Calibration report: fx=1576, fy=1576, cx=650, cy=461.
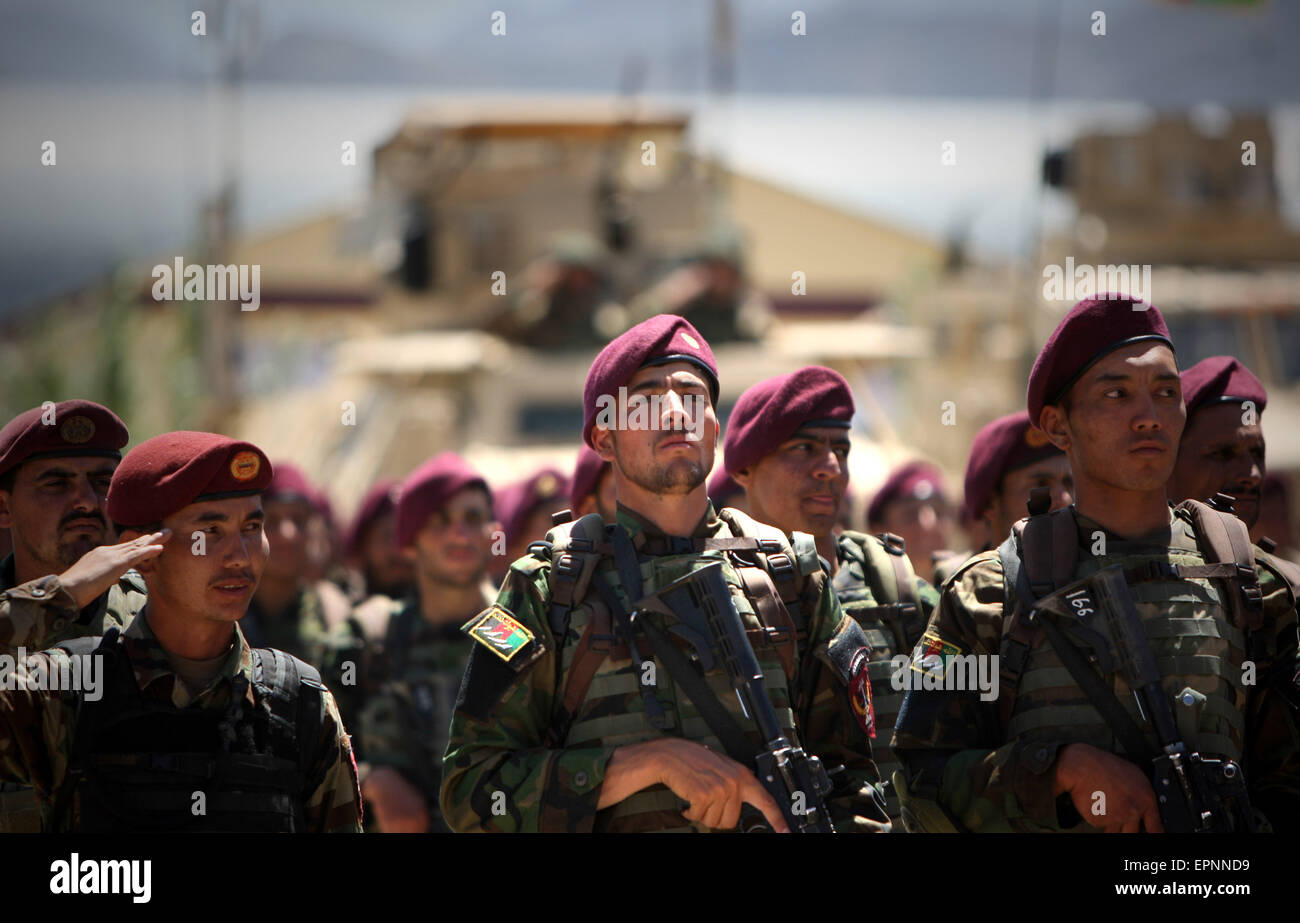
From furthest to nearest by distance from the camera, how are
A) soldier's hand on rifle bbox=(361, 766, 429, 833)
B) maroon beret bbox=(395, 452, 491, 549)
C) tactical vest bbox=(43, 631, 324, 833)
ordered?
maroon beret bbox=(395, 452, 491, 549), soldier's hand on rifle bbox=(361, 766, 429, 833), tactical vest bbox=(43, 631, 324, 833)

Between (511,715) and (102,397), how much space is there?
22.5 m

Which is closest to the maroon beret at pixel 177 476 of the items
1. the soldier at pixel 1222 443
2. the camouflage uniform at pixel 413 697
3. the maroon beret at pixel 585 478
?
the maroon beret at pixel 585 478

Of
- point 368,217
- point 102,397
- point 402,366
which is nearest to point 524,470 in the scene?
point 402,366

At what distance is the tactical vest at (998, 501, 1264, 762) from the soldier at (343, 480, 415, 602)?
4.31 metres

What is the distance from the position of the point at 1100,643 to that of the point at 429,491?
3.18m

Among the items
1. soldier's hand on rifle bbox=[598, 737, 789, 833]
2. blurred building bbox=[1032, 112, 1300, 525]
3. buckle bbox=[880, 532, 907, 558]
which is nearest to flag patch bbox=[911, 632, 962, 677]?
soldier's hand on rifle bbox=[598, 737, 789, 833]

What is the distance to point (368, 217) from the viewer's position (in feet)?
51.4

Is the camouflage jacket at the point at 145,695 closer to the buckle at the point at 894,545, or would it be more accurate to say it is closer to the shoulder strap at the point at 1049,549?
the shoulder strap at the point at 1049,549

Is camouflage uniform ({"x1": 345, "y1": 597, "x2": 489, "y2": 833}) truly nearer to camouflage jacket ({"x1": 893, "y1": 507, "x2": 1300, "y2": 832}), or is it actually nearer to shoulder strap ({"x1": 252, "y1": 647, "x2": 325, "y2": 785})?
shoulder strap ({"x1": 252, "y1": 647, "x2": 325, "y2": 785})

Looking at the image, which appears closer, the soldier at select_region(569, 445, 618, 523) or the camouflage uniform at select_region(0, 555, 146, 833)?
the camouflage uniform at select_region(0, 555, 146, 833)

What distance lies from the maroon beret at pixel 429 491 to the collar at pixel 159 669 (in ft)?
7.99

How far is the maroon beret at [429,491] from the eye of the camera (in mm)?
6055

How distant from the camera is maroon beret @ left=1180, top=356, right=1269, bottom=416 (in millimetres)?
4469

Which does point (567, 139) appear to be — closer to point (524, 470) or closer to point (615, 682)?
point (524, 470)
